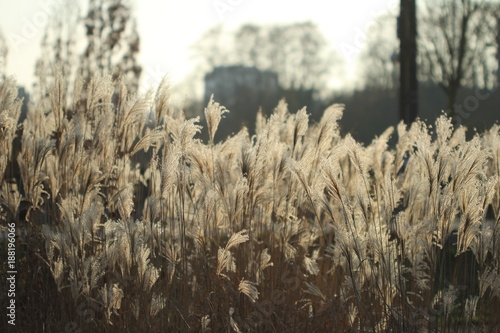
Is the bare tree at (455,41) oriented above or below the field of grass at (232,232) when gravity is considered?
above

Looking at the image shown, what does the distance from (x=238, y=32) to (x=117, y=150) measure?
30.9m

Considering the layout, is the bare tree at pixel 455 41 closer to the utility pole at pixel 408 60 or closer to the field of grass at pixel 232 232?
the utility pole at pixel 408 60

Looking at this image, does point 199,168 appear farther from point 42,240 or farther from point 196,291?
point 42,240

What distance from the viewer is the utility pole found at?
870 cm

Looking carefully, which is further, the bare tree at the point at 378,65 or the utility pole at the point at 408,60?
the bare tree at the point at 378,65

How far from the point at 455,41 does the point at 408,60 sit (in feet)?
29.5

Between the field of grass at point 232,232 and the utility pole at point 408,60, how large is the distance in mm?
4836

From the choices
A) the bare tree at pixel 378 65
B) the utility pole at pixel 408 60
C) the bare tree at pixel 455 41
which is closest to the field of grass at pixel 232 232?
the utility pole at pixel 408 60

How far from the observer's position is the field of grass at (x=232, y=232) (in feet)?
9.96

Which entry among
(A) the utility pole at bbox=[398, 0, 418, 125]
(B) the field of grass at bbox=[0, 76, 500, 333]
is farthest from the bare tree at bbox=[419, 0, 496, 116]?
(B) the field of grass at bbox=[0, 76, 500, 333]

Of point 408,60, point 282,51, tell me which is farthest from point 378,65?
point 408,60

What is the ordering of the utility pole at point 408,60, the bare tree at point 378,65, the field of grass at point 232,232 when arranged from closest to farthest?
the field of grass at point 232,232 → the utility pole at point 408,60 → the bare tree at point 378,65

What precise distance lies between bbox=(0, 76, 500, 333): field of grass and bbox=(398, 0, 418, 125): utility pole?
15.9 ft

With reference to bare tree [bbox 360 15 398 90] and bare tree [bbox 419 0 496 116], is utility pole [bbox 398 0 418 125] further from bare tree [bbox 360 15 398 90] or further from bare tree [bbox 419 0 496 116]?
bare tree [bbox 360 15 398 90]
